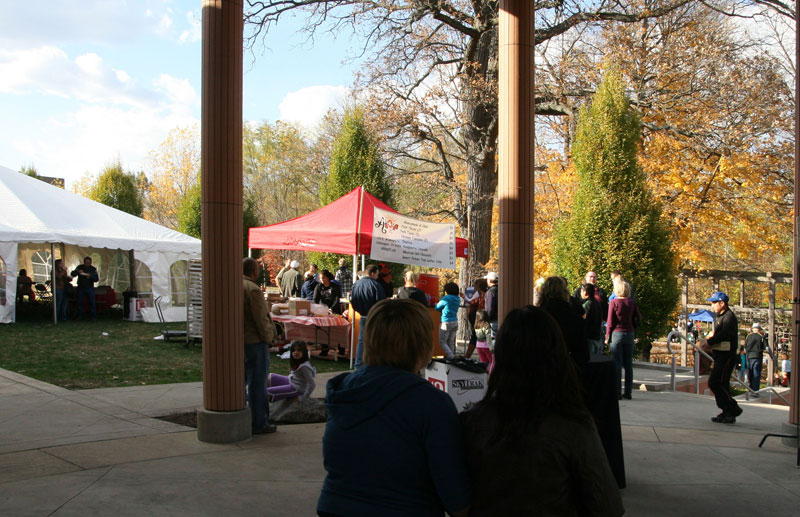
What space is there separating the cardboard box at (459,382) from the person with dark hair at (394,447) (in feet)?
9.93

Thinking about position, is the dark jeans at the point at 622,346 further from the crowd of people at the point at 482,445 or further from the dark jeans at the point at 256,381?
the crowd of people at the point at 482,445

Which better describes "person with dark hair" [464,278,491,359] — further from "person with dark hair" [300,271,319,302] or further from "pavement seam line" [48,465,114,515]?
"pavement seam line" [48,465,114,515]

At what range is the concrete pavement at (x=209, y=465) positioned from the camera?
15.5 feet

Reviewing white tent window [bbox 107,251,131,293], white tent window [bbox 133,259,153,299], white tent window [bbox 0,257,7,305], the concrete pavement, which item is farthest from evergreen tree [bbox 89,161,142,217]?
the concrete pavement

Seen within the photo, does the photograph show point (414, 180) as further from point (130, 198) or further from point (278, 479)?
point (130, 198)

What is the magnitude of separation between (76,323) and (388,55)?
11.4m

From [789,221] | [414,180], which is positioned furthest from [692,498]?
[414,180]

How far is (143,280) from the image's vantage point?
21219mm

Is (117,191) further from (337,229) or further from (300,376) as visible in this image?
(300,376)

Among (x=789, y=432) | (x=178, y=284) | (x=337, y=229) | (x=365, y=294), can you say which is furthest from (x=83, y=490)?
(x=178, y=284)

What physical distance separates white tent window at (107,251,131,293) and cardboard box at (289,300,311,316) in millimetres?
13632

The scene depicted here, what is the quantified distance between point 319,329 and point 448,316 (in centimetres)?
292

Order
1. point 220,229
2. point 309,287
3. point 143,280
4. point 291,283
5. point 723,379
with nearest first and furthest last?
point 220,229
point 723,379
point 309,287
point 291,283
point 143,280

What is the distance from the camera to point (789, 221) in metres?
20.4
